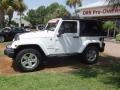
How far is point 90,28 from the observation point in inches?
531

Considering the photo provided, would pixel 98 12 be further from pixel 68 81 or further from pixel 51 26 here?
pixel 68 81

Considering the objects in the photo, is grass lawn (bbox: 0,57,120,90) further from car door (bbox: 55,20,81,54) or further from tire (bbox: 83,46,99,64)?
tire (bbox: 83,46,99,64)

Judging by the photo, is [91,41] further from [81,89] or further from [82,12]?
[82,12]

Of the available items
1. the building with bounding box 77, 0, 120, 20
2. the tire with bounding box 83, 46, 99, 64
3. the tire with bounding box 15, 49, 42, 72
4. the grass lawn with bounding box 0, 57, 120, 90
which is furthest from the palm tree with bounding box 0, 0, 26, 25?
the grass lawn with bounding box 0, 57, 120, 90

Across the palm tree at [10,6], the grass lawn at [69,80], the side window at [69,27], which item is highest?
the side window at [69,27]

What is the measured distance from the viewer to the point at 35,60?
12.1 meters

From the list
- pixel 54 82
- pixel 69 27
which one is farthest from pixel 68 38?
pixel 54 82

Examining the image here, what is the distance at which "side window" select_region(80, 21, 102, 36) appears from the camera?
13239 mm

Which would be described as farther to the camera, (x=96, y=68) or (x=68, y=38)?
(x=68, y=38)

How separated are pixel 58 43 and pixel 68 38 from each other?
0.49 meters

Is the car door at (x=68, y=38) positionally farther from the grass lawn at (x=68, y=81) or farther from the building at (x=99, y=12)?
the building at (x=99, y=12)

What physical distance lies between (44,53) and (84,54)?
1.77 metres

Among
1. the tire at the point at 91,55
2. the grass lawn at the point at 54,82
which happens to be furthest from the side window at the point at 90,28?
the grass lawn at the point at 54,82

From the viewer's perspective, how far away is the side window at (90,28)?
1324 centimetres
